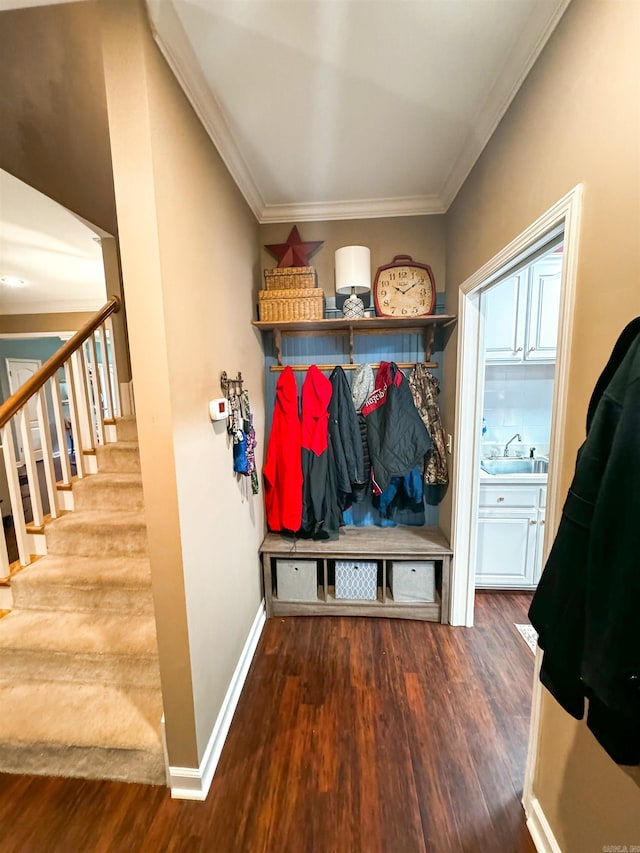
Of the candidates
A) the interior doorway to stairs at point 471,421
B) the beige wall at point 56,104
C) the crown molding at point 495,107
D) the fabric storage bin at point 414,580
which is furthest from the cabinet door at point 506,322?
the beige wall at point 56,104

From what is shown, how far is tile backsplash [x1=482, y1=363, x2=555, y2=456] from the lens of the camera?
2637 millimetres

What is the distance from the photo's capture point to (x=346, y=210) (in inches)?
84.4

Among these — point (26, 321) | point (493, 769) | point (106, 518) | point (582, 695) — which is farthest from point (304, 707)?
point (26, 321)

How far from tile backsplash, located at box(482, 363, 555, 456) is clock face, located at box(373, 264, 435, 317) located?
0.87 metres

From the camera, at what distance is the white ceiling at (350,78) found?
3.37ft

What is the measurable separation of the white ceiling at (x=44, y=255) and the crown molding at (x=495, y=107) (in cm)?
241

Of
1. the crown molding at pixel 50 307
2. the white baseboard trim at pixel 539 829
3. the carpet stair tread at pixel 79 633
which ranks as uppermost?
the crown molding at pixel 50 307

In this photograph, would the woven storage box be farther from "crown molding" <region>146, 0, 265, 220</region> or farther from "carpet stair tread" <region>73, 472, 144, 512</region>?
"carpet stair tread" <region>73, 472, 144, 512</region>

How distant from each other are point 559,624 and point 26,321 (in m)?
5.88

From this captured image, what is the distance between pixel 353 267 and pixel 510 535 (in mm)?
2067

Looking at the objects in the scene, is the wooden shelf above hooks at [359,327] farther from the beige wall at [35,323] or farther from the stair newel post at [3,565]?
the beige wall at [35,323]

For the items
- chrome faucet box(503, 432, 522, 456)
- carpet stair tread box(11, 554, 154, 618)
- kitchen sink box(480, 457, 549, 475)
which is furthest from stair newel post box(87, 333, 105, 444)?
chrome faucet box(503, 432, 522, 456)

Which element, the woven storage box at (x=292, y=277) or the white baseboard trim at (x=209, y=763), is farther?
the woven storage box at (x=292, y=277)

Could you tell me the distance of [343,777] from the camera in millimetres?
1320
